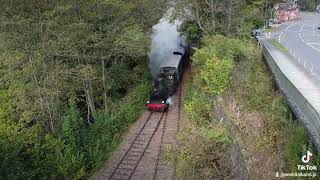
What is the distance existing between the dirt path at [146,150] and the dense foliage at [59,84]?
0.81m

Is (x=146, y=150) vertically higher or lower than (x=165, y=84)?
lower

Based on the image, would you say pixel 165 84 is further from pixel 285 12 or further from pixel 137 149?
pixel 285 12

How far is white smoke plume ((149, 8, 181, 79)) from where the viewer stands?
36338mm

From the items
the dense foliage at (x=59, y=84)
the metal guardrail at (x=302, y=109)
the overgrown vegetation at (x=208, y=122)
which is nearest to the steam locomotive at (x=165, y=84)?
the dense foliage at (x=59, y=84)

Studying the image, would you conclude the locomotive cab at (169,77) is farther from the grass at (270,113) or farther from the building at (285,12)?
the building at (285,12)

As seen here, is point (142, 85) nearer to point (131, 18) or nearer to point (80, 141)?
point (131, 18)

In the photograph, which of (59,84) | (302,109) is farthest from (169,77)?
(302,109)

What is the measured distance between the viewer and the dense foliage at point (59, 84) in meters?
20.0

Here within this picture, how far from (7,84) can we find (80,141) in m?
5.96

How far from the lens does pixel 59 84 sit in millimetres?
23344

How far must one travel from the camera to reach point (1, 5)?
20.8 metres

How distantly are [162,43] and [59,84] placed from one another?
62.5 ft

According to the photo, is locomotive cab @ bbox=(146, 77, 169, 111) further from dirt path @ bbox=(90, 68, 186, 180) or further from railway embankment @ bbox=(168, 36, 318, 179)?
railway embankment @ bbox=(168, 36, 318, 179)

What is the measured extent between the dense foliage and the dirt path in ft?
2.64
